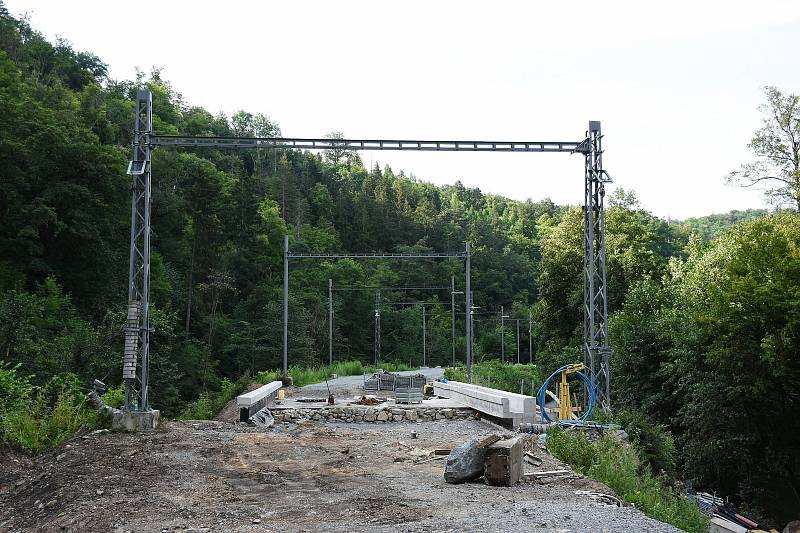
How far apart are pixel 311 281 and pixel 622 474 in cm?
7036

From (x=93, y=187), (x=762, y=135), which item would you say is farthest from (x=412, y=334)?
(x=762, y=135)

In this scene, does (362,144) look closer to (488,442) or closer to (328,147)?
(328,147)

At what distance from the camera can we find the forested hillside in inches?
920

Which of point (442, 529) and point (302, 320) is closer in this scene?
point (442, 529)

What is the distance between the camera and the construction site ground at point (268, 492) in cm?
791

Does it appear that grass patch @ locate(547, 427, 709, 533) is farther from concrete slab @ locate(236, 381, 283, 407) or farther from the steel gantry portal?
concrete slab @ locate(236, 381, 283, 407)

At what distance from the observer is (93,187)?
46.1m

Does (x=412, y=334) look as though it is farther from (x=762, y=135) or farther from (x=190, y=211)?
(x=762, y=135)

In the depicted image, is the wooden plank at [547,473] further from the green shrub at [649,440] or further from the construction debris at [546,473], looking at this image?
the green shrub at [649,440]

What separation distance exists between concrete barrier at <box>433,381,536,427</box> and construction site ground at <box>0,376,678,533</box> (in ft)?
8.85

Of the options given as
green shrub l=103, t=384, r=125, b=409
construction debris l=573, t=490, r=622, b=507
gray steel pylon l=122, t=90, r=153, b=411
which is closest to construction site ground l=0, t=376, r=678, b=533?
construction debris l=573, t=490, r=622, b=507

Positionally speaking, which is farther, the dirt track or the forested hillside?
the forested hillside

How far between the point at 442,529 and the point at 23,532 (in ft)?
13.7

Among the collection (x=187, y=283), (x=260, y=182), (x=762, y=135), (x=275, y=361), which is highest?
(x=260, y=182)
